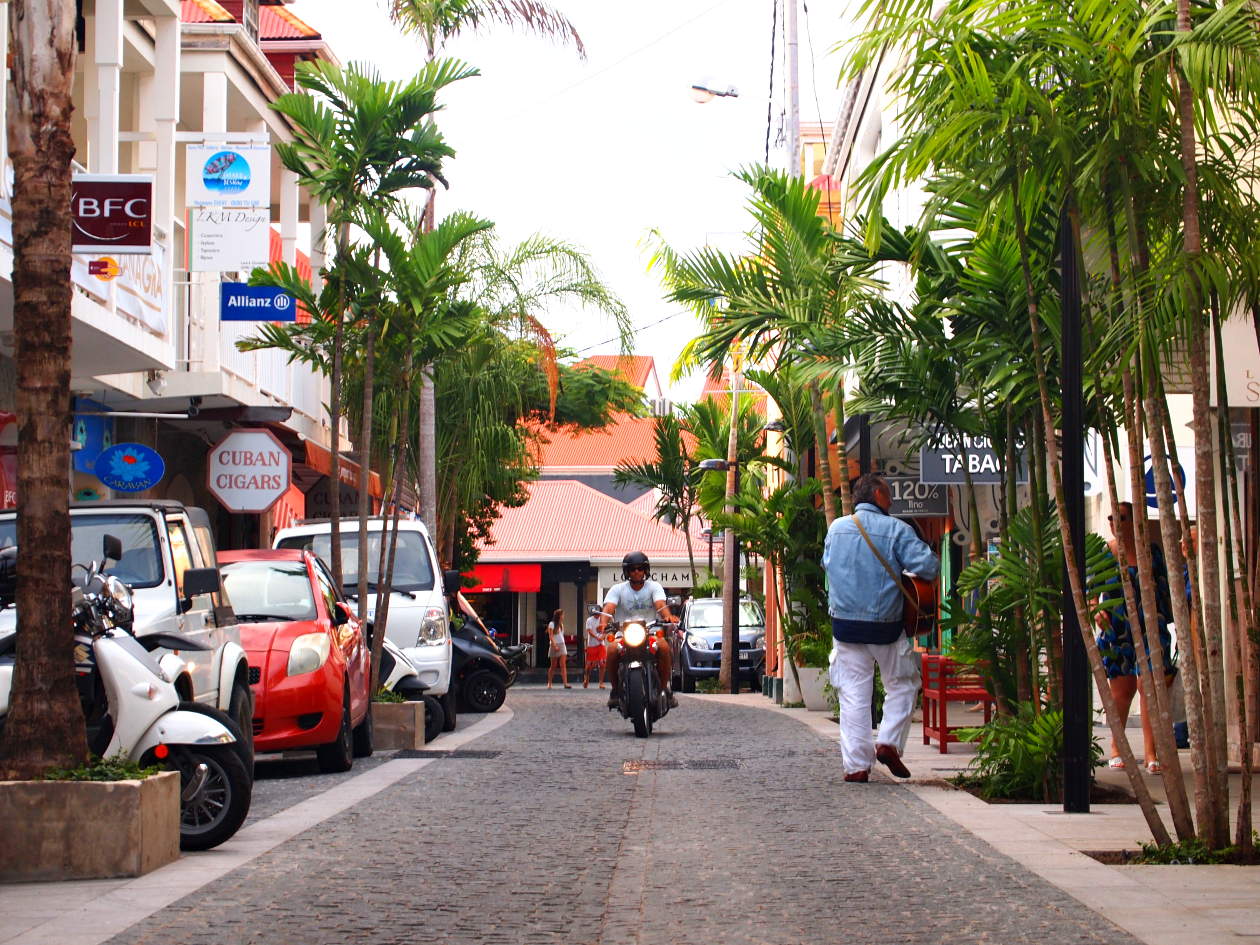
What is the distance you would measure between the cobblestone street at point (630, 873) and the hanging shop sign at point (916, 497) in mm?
8534

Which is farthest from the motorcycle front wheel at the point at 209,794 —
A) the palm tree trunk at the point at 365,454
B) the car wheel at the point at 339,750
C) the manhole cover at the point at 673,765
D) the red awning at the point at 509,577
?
the red awning at the point at 509,577

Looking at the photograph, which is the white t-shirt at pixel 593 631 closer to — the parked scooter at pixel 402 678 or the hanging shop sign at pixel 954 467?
the parked scooter at pixel 402 678

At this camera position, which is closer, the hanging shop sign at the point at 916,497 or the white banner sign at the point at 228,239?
the white banner sign at the point at 228,239

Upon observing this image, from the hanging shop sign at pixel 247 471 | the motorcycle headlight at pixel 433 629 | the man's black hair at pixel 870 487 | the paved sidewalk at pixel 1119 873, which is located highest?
the hanging shop sign at pixel 247 471

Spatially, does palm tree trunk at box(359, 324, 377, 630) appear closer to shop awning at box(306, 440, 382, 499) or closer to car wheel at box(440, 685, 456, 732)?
car wheel at box(440, 685, 456, 732)

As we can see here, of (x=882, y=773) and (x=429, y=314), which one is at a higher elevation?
(x=429, y=314)

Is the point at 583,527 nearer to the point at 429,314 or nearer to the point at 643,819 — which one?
the point at 429,314

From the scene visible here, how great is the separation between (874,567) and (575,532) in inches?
1732

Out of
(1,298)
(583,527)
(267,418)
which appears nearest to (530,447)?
(583,527)

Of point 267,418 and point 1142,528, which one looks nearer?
point 1142,528

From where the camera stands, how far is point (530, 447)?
4094cm

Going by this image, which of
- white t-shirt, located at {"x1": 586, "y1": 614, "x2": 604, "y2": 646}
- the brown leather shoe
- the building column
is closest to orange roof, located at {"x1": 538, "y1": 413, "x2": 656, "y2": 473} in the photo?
white t-shirt, located at {"x1": 586, "y1": 614, "x2": 604, "y2": 646}

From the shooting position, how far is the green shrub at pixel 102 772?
6961 mm

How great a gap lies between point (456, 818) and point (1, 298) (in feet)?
20.5
